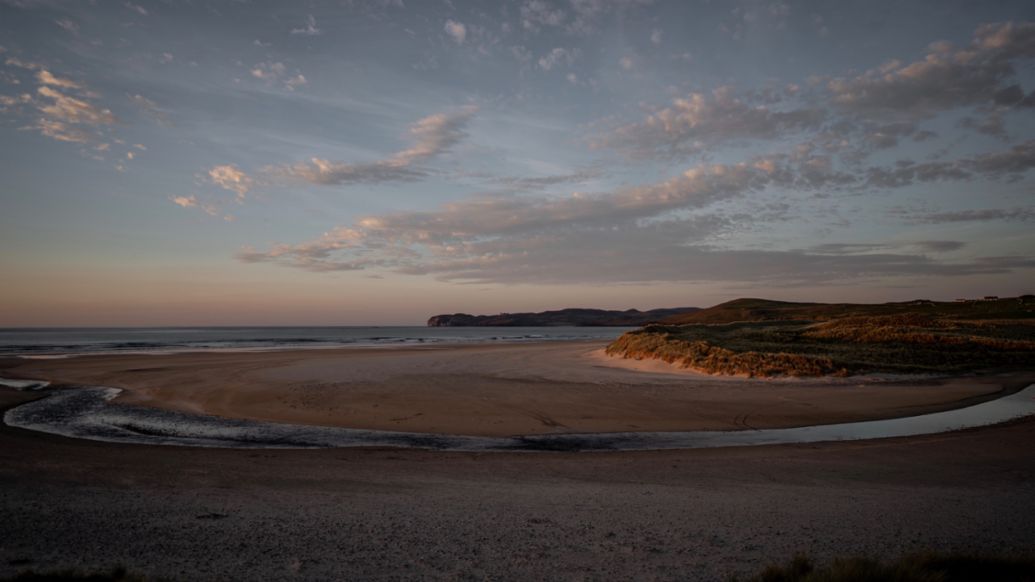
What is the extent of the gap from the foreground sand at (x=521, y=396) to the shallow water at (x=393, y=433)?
67 centimetres

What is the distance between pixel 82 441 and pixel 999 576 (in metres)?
14.4

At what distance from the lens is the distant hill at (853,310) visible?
2215 inches

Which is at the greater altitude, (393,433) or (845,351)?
(845,351)

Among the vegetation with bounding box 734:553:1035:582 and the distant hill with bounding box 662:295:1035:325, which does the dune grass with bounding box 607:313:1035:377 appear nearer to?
the vegetation with bounding box 734:553:1035:582

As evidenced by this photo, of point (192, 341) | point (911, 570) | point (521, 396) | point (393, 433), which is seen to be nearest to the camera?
point (911, 570)

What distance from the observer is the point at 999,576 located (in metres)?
4.51

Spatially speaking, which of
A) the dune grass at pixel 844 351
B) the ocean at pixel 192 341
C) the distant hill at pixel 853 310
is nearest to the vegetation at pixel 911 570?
the dune grass at pixel 844 351

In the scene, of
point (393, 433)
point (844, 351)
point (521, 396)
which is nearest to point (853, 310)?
point (844, 351)

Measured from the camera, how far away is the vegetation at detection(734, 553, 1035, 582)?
4.32 m

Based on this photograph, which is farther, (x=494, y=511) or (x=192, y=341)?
(x=192, y=341)

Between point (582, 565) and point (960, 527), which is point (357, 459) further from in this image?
point (960, 527)

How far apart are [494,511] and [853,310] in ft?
310

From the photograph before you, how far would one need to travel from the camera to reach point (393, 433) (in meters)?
12.8

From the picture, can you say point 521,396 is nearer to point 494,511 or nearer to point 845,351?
point 494,511
